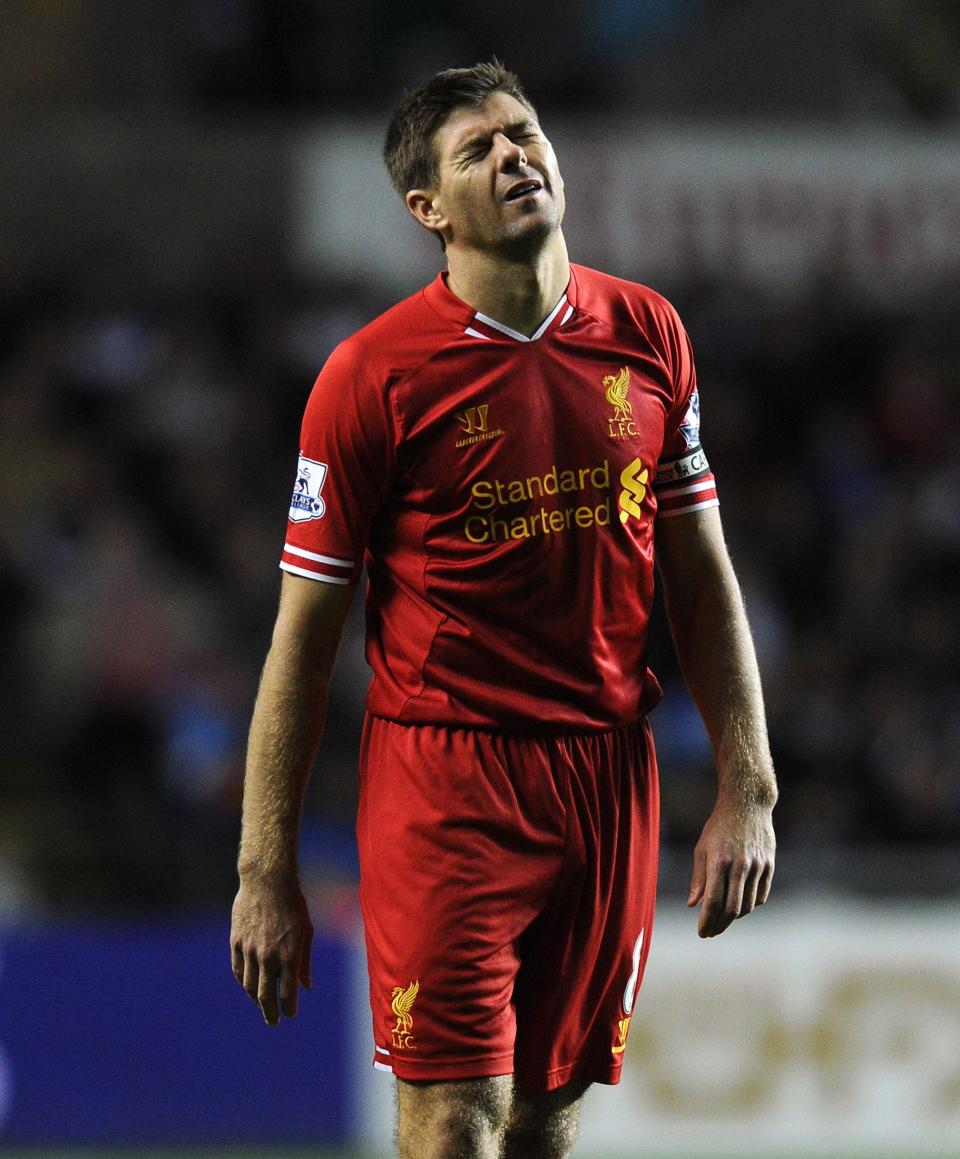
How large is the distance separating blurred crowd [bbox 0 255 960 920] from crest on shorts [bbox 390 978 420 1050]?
379 centimetres

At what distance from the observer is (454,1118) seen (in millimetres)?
3281

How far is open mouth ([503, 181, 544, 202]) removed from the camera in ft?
10.7

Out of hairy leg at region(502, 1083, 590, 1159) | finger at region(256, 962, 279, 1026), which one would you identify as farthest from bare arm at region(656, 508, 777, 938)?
finger at region(256, 962, 279, 1026)

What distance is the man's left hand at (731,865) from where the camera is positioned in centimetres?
348

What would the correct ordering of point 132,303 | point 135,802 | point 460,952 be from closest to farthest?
point 460,952 → point 135,802 → point 132,303

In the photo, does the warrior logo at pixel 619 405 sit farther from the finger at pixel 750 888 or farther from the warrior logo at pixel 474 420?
the finger at pixel 750 888

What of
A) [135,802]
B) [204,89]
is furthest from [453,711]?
[204,89]

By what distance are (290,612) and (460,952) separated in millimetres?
636

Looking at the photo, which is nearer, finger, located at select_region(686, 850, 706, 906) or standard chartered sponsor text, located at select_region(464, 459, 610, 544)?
standard chartered sponsor text, located at select_region(464, 459, 610, 544)

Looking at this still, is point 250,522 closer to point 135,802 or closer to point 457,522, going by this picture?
point 135,802

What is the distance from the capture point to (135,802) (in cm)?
781

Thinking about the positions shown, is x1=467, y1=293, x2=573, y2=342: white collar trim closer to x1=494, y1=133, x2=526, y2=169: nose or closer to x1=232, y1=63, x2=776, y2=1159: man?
x1=232, y1=63, x2=776, y2=1159: man

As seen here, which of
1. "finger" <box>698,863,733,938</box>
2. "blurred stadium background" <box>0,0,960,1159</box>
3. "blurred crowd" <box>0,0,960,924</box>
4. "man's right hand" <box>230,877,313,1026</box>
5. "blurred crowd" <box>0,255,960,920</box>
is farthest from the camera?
"blurred crowd" <box>0,0,960,924</box>

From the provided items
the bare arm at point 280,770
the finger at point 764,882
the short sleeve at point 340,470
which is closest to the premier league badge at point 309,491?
the short sleeve at point 340,470
